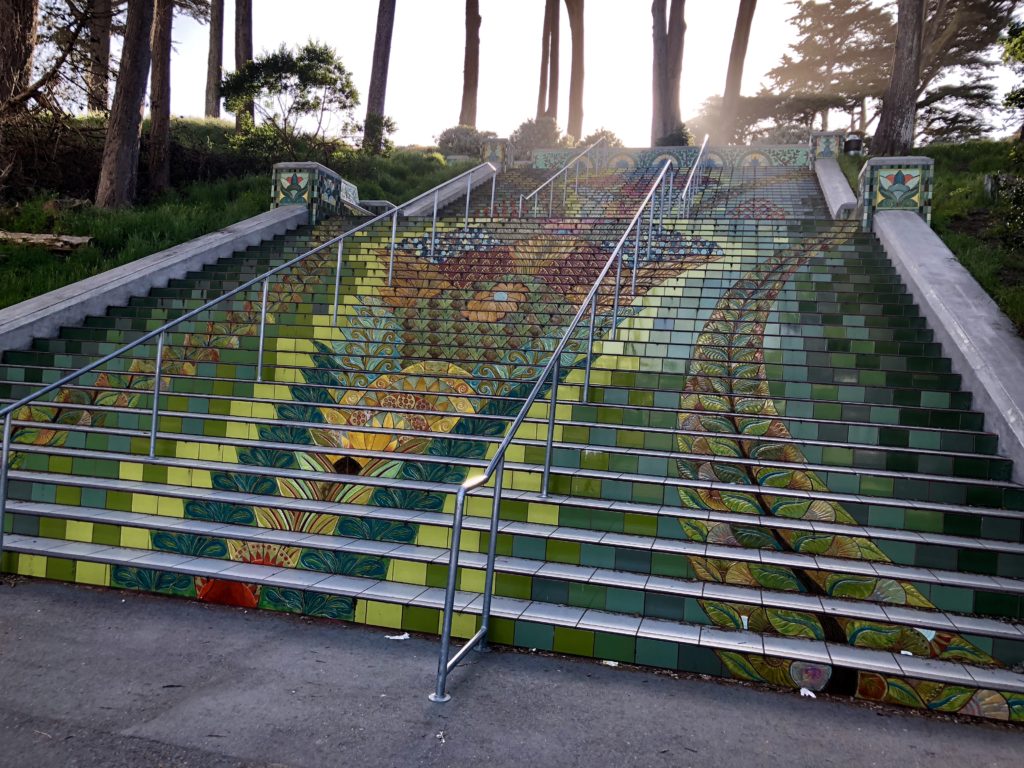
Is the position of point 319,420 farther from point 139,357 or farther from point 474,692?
point 474,692

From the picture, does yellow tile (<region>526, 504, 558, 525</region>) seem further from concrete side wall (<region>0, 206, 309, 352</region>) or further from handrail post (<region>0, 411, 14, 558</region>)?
concrete side wall (<region>0, 206, 309, 352</region>)

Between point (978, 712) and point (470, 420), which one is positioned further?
point (470, 420)

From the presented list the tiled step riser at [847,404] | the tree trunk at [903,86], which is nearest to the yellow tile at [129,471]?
the tiled step riser at [847,404]

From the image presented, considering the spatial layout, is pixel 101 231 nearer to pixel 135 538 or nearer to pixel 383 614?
pixel 135 538

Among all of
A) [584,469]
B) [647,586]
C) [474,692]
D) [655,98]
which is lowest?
[474,692]

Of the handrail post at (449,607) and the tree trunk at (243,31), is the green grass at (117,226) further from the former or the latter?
the tree trunk at (243,31)

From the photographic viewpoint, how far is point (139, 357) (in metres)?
7.17

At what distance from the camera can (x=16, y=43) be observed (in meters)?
11.3

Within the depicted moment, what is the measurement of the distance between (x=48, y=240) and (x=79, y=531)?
6357mm

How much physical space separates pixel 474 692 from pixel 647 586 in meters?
1.14

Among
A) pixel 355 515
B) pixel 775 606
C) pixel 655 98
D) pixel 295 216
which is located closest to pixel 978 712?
pixel 775 606

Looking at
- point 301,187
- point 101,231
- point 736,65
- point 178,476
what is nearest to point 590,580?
point 178,476

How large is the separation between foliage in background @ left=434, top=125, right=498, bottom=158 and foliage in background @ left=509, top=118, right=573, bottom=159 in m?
0.87

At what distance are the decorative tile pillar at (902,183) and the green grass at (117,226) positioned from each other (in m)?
8.77
